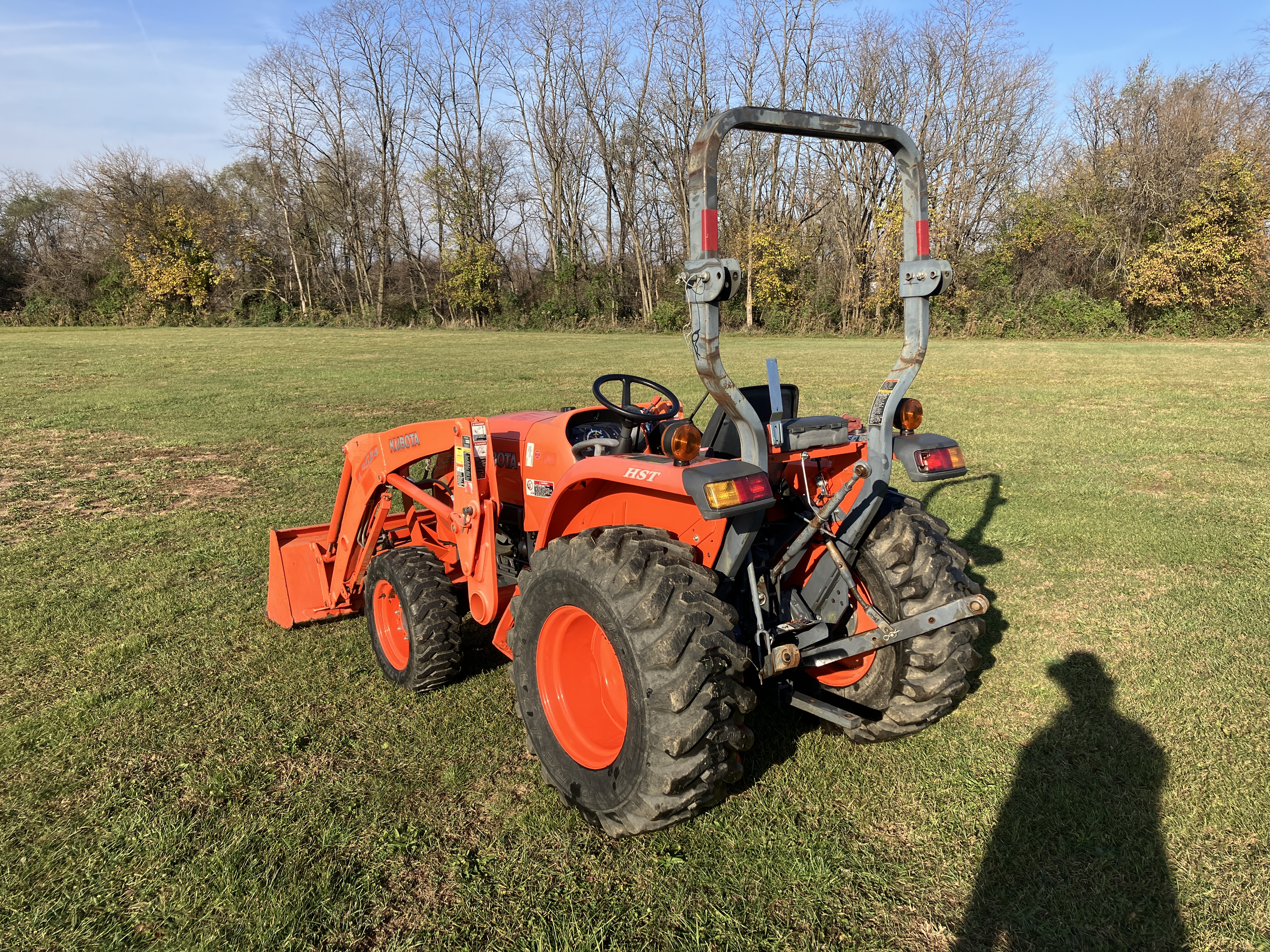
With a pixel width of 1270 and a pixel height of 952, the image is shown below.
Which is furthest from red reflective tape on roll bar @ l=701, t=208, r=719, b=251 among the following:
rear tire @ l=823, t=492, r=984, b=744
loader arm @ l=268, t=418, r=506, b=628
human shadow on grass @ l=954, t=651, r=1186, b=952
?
human shadow on grass @ l=954, t=651, r=1186, b=952

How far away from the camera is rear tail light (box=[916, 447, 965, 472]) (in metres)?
2.96

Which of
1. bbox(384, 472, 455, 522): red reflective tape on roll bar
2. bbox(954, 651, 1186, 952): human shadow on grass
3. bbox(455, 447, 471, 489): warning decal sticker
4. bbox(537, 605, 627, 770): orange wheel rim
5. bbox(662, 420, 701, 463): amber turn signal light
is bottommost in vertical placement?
bbox(954, 651, 1186, 952): human shadow on grass

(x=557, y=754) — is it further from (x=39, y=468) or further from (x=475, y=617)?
(x=39, y=468)

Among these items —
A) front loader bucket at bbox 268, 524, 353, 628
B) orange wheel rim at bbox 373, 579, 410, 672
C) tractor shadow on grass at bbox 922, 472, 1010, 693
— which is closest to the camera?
orange wheel rim at bbox 373, 579, 410, 672

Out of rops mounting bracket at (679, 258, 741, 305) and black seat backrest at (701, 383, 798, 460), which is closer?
rops mounting bracket at (679, 258, 741, 305)

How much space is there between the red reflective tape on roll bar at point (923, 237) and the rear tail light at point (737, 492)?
101 centimetres

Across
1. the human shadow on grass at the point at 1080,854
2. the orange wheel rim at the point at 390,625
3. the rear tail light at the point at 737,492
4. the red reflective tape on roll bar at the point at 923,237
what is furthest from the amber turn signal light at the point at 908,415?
the orange wheel rim at the point at 390,625

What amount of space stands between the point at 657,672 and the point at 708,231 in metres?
1.38

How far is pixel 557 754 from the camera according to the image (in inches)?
116

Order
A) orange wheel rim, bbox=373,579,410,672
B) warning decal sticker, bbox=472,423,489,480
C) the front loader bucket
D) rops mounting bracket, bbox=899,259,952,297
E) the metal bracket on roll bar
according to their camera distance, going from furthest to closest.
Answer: the front loader bucket, orange wheel rim, bbox=373,579,410,672, warning decal sticker, bbox=472,423,489,480, the metal bracket on roll bar, rops mounting bracket, bbox=899,259,952,297

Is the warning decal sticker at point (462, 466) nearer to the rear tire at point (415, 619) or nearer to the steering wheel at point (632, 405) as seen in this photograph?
the rear tire at point (415, 619)

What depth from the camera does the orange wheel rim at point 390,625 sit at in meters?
4.03

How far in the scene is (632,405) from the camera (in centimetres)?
370

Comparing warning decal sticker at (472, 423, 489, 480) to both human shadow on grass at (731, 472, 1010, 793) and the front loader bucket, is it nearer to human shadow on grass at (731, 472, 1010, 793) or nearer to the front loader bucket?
the front loader bucket
